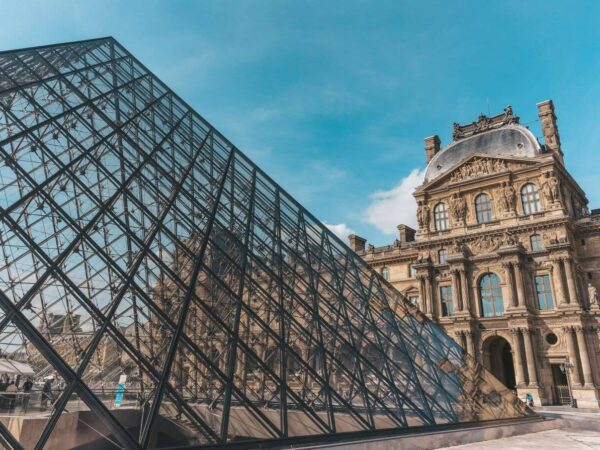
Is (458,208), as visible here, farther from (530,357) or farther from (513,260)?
(530,357)

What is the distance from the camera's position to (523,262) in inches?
1219

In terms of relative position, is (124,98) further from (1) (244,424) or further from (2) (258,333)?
(1) (244,424)

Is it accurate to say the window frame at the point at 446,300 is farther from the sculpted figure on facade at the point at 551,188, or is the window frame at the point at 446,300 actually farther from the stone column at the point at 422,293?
the sculpted figure on facade at the point at 551,188

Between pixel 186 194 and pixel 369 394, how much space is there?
6.85 m

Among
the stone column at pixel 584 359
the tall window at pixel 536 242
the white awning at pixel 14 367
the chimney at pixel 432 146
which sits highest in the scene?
the chimney at pixel 432 146

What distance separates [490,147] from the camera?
36.2 metres

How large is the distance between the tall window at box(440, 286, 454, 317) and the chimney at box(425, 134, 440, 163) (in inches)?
507

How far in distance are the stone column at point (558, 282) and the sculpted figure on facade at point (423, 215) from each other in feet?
32.4

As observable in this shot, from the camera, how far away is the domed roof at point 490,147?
34094mm

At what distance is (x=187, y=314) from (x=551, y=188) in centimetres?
2947

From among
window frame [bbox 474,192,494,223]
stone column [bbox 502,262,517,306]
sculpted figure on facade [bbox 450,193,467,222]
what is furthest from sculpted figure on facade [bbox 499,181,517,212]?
stone column [bbox 502,262,517,306]

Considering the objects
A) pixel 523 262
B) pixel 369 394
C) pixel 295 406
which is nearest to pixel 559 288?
pixel 523 262

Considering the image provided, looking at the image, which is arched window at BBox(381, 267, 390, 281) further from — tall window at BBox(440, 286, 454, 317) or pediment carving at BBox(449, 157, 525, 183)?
pediment carving at BBox(449, 157, 525, 183)

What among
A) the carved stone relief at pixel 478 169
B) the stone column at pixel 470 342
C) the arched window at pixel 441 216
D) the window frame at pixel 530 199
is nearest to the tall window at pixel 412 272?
the arched window at pixel 441 216
